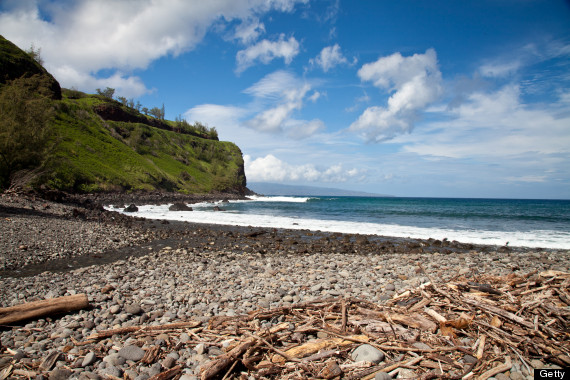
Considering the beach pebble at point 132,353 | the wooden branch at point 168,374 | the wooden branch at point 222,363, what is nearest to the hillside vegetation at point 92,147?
the beach pebble at point 132,353

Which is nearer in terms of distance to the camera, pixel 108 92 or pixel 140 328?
pixel 140 328

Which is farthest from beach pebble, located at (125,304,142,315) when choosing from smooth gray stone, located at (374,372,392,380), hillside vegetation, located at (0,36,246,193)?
hillside vegetation, located at (0,36,246,193)

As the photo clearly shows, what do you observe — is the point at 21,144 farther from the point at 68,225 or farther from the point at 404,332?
the point at 404,332

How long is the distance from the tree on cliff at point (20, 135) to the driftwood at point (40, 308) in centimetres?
2538

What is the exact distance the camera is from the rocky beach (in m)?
3.88

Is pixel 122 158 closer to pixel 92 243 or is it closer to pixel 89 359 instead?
pixel 92 243

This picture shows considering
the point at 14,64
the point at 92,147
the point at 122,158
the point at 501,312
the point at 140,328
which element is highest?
the point at 14,64

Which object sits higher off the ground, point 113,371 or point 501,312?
point 501,312

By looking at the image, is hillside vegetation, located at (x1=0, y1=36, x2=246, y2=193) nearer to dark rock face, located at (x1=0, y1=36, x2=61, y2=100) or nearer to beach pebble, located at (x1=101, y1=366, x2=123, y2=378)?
dark rock face, located at (x1=0, y1=36, x2=61, y2=100)

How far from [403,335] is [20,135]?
32.4 metres

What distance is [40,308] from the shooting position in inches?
199

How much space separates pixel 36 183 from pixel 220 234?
20.8m

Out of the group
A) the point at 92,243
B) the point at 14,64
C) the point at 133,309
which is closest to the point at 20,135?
the point at 92,243

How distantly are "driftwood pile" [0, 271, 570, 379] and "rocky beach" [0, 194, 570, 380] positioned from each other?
0.12 m
